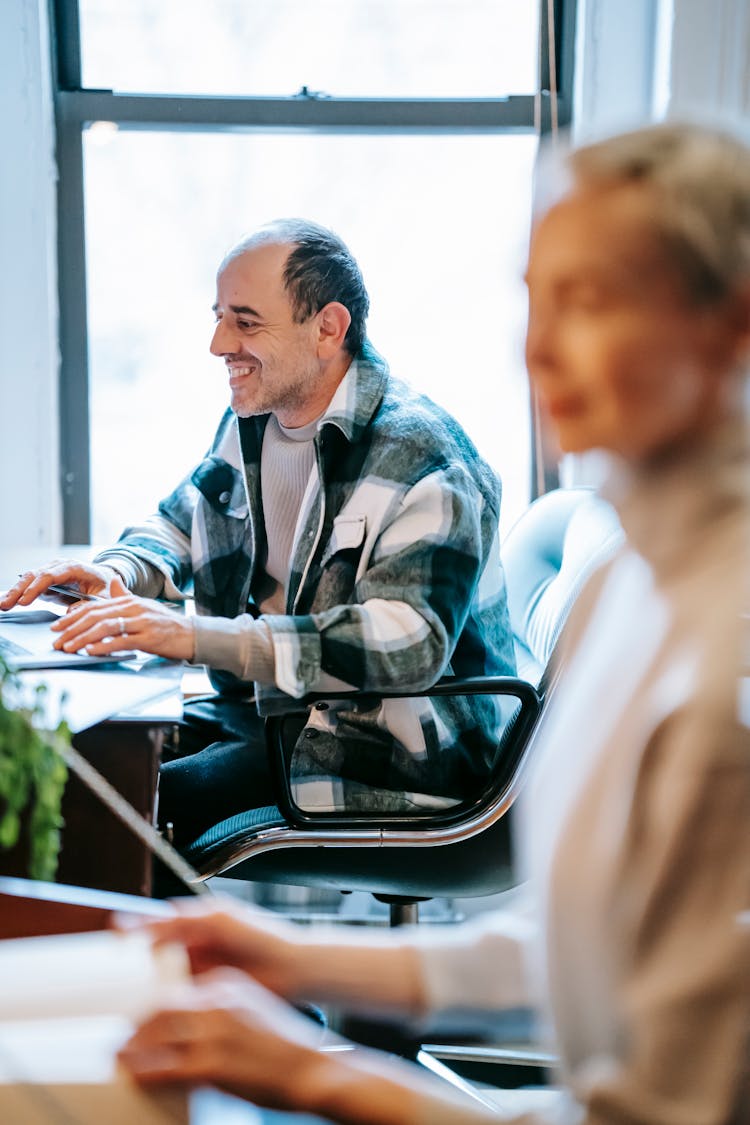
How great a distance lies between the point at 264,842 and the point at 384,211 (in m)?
1.60

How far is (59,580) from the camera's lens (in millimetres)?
1717

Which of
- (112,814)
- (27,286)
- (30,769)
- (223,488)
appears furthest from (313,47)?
(30,769)

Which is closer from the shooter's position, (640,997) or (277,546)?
(640,997)

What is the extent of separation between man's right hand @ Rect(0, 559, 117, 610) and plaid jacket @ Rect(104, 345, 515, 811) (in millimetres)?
231

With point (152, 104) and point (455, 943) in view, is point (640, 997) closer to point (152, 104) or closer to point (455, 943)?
point (455, 943)

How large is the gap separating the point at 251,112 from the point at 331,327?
103 cm

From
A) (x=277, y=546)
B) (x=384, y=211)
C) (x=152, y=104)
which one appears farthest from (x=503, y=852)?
(x=152, y=104)

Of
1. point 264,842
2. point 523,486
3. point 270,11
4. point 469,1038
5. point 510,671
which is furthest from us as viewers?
point 523,486

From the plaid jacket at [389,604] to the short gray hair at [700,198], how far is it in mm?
1014

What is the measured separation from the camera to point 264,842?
5.07ft

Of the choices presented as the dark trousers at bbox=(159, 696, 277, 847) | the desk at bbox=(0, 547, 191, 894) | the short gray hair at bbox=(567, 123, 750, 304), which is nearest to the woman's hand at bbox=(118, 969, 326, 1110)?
the short gray hair at bbox=(567, 123, 750, 304)

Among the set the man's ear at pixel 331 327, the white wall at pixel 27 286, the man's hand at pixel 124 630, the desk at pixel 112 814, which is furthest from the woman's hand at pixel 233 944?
the white wall at pixel 27 286

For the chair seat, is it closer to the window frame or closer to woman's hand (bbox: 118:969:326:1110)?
woman's hand (bbox: 118:969:326:1110)

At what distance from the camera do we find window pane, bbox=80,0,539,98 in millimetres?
2586
